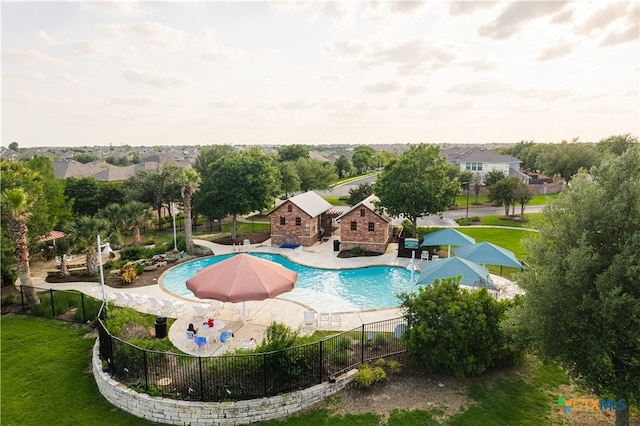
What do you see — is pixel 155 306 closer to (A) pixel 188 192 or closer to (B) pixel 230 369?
(B) pixel 230 369

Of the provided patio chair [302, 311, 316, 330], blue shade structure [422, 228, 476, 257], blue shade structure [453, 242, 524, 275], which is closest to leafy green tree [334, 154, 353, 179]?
blue shade structure [422, 228, 476, 257]

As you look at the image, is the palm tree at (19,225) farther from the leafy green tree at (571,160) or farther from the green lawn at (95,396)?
the leafy green tree at (571,160)

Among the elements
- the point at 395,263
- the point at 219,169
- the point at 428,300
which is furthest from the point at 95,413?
the point at 219,169

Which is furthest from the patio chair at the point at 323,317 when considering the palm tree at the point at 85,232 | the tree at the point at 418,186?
the tree at the point at 418,186

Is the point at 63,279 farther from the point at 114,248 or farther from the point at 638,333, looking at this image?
the point at 638,333

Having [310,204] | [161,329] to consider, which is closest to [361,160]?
[310,204]
